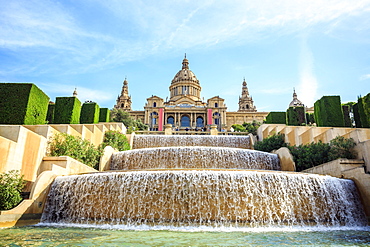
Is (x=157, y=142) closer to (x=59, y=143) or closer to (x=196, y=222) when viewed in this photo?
(x=59, y=143)

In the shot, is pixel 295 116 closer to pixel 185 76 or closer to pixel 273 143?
pixel 273 143

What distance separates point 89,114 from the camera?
74.4 feet

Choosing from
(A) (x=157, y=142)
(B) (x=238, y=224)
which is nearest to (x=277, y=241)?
(B) (x=238, y=224)

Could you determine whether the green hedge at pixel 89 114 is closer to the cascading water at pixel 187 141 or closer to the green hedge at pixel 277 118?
the cascading water at pixel 187 141

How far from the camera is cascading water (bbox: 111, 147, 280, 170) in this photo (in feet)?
49.1

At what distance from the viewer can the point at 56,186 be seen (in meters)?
9.27

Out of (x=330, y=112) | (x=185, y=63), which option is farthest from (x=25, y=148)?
(x=185, y=63)

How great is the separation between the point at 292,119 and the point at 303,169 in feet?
41.4

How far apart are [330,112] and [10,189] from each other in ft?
63.0

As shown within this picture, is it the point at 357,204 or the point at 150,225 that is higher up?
the point at 357,204

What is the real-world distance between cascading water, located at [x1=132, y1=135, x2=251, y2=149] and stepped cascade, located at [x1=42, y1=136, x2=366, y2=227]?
1142cm

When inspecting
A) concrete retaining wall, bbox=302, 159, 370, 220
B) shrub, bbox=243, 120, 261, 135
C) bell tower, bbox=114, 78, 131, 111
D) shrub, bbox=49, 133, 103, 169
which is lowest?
concrete retaining wall, bbox=302, 159, 370, 220

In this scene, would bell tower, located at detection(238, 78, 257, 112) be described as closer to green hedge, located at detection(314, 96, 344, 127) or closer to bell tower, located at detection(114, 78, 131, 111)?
bell tower, located at detection(114, 78, 131, 111)

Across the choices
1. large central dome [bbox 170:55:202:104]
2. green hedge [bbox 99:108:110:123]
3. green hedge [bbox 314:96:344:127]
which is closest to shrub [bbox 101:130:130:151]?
green hedge [bbox 99:108:110:123]
